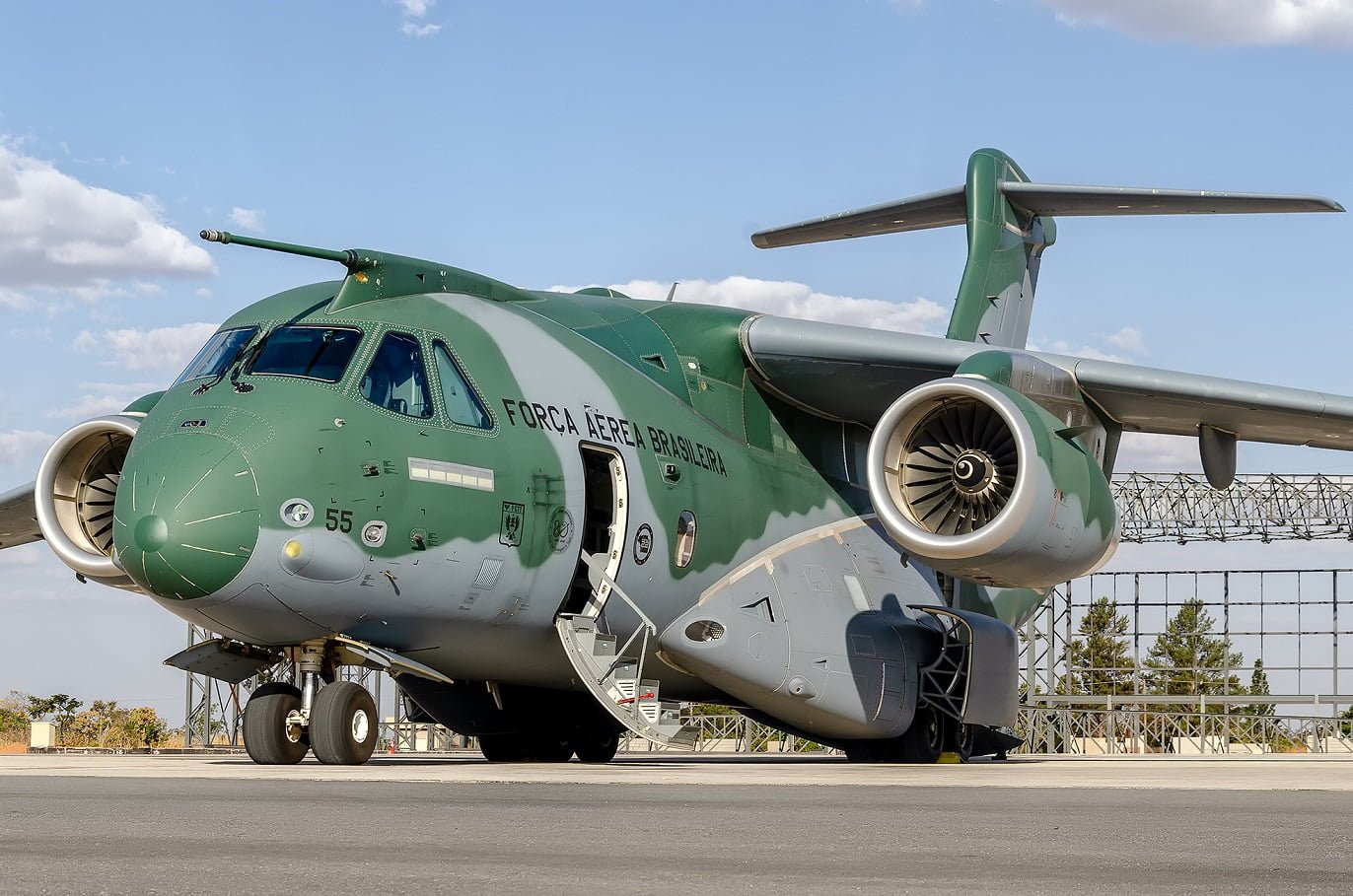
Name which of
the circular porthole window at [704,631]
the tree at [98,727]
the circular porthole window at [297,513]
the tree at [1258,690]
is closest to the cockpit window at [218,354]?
the circular porthole window at [297,513]

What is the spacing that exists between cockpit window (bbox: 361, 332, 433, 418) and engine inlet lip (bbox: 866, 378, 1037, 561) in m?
3.25

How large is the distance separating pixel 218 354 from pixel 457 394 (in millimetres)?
1585

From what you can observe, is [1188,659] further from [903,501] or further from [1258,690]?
[903,501]

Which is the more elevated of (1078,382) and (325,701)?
(1078,382)

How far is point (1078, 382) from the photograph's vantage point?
1333 cm

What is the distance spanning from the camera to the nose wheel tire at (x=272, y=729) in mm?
10219

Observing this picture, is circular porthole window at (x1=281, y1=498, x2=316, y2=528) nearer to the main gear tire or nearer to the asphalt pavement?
the asphalt pavement

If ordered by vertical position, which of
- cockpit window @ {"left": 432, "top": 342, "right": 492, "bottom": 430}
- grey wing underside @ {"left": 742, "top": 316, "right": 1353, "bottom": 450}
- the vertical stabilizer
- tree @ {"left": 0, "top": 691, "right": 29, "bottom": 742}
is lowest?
tree @ {"left": 0, "top": 691, "right": 29, "bottom": 742}

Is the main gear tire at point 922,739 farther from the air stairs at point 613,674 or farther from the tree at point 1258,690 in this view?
the tree at point 1258,690

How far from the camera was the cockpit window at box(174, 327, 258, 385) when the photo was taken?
1087cm

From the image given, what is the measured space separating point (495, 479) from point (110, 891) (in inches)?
278

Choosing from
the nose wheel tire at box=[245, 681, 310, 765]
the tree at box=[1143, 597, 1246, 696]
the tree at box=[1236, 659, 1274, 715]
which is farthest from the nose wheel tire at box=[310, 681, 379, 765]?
the tree at box=[1143, 597, 1246, 696]

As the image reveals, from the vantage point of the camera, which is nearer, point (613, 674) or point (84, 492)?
point (613, 674)

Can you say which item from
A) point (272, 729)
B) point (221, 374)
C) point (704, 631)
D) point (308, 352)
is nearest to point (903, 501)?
point (704, 631)
